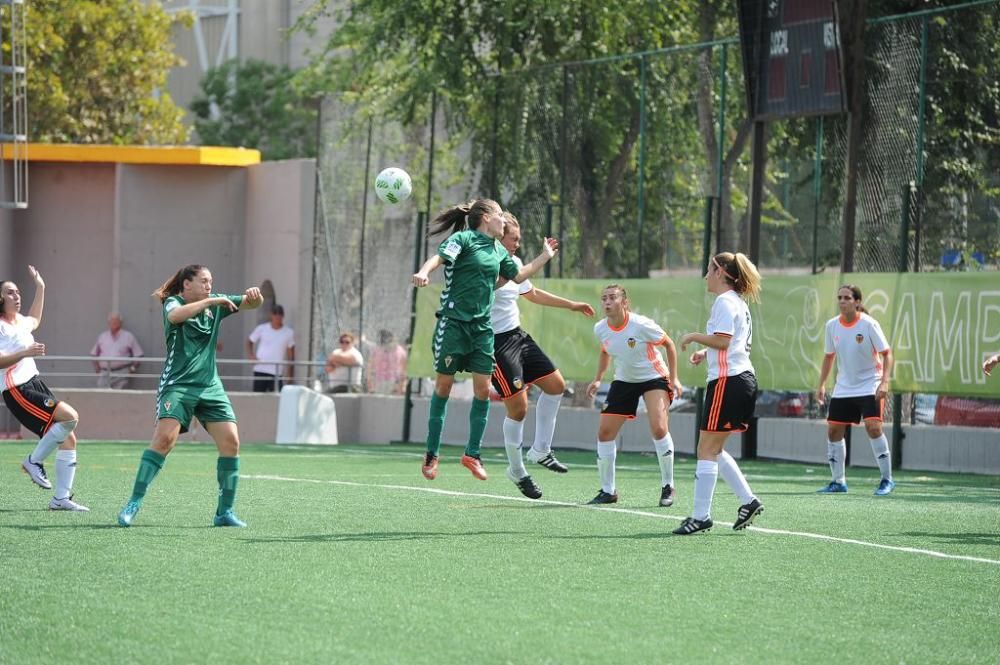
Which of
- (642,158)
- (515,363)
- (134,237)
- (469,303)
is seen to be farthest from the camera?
(134,237)

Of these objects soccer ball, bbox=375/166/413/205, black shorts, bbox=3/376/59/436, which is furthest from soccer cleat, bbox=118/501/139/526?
soccer ball, bbox=375/166/413/205

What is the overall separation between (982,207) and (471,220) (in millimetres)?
9185

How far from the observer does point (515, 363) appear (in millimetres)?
13172

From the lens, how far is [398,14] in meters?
28.8

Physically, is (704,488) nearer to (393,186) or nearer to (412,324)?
(393,186)

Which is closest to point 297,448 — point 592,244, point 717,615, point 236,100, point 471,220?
point 592,244

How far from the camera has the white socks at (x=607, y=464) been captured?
41.6 feet

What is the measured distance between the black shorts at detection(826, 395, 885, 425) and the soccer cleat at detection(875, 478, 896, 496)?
0.68 m

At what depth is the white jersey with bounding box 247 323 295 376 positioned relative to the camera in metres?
27.8

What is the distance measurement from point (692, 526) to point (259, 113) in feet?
160

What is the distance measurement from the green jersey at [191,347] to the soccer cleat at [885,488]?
22.8 feet

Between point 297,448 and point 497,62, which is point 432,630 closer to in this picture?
point 297,448

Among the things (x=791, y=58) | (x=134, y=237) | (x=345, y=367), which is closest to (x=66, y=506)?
(x=791, y=58)

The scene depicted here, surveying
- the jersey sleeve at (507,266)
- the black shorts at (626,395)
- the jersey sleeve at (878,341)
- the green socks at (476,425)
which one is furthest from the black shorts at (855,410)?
the jersey sleeve at (507,266)
